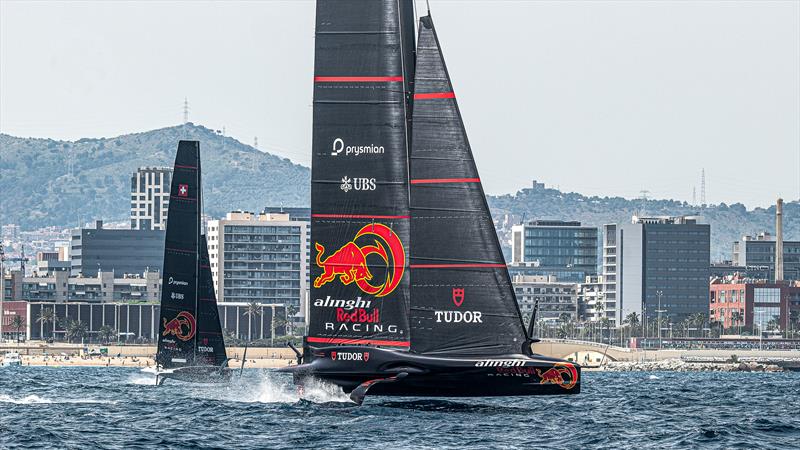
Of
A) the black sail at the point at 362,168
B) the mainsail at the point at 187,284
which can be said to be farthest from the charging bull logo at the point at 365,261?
the mainsail at the point at 187,284

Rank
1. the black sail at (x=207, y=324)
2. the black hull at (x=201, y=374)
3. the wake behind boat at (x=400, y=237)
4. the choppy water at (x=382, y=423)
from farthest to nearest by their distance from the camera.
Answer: the black sail at (x=207, y=324) → the black hull at (x=201, y=374) → the wake behind boat at (x=400, y=237) → the choppy water at (x=382, y=423)

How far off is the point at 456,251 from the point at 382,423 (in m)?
6.21

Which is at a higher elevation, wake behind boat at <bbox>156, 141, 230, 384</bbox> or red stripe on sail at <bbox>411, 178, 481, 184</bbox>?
red stripe on sail at <bbox>411, 178, 481, 184</bbox>

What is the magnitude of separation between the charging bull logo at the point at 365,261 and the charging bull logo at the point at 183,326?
26422 mm

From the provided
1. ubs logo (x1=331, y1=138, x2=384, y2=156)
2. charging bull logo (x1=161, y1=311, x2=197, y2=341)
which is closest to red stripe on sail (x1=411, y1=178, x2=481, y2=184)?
ubs logo (x1=331, y1=138, x2=384, y2=156)

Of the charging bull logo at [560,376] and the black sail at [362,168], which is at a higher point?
the black sail at [362,168]

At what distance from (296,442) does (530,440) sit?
615 centimetres

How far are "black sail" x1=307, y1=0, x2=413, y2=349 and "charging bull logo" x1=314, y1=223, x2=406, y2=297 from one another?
0.10 feet

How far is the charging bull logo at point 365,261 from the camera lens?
48.9 meters

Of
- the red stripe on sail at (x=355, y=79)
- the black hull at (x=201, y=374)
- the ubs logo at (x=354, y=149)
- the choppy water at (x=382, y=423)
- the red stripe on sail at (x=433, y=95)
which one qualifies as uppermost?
the red stripe on sail at (x=355, y=79)

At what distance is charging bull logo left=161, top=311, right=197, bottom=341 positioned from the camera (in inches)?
2948

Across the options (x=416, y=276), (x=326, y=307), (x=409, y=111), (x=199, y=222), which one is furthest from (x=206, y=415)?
(x=199, y=222)

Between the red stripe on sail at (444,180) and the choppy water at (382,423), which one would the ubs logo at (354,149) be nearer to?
the red stripe on sail at (444,180)

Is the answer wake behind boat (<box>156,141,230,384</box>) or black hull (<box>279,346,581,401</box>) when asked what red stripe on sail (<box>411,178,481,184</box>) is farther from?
wake behind boat (<box>156,141,230,384</box>)
